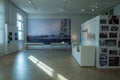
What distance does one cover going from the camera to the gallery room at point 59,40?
562cm

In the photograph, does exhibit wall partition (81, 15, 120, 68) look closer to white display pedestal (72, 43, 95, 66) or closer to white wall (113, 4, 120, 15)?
white display pedestal (72, 43, 95, 66)

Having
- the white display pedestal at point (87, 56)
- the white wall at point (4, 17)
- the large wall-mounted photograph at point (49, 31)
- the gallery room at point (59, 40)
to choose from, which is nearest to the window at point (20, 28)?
the gallery room at point (59, 40)

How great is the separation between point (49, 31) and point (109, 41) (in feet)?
33.7

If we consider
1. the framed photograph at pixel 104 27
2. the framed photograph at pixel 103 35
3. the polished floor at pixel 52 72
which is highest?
the framed photograph at pixel 104 27

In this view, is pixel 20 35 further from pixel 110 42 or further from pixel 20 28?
pixel 110 42

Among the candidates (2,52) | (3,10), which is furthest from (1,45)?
(3,10)

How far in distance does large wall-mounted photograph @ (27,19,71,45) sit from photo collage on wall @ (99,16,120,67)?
981 centimetres

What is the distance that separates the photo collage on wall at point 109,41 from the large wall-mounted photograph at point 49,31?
9.81 meters

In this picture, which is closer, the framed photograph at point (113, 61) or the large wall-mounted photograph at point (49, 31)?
the framed photograph at point (113, 61)

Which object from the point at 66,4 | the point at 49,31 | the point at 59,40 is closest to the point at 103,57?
the point at 66,4

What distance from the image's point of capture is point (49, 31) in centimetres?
1594

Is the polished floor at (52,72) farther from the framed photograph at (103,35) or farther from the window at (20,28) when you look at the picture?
the window at (20,28)

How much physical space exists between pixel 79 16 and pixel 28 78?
12558 mm

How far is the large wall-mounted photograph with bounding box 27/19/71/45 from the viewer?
52.1 feet
